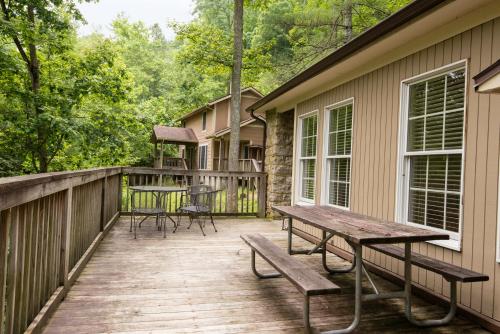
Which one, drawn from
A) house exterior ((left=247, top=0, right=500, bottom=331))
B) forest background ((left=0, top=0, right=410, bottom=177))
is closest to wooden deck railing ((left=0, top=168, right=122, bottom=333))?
house exterior ((left=247, top=0, right=500, bottom=331))

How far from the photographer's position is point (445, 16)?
10.0ft

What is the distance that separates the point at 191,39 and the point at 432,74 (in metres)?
9.32

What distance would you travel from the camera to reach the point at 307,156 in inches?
261

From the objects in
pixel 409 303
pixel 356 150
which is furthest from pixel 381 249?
pixel 356 150

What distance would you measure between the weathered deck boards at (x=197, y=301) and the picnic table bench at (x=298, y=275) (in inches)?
14.7

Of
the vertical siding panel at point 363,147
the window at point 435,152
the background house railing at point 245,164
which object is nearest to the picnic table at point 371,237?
the window at point 435,152

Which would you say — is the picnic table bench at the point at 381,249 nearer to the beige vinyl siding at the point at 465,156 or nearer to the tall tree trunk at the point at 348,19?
the beige vinyl siding at the point at 465,156

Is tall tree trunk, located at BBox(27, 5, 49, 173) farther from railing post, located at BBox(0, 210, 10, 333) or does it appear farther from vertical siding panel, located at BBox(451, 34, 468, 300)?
vertical siding panel, located at BBox(451, 34, 468, 300)

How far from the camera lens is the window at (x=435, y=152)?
3.15m

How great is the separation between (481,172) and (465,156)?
0.21 m

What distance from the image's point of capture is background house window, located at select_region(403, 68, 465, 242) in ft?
10.3

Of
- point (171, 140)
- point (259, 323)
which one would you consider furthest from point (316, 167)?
point (171, 140)

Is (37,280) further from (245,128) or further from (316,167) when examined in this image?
(245,128)

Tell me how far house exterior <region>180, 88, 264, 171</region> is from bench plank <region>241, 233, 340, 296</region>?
399 inches
